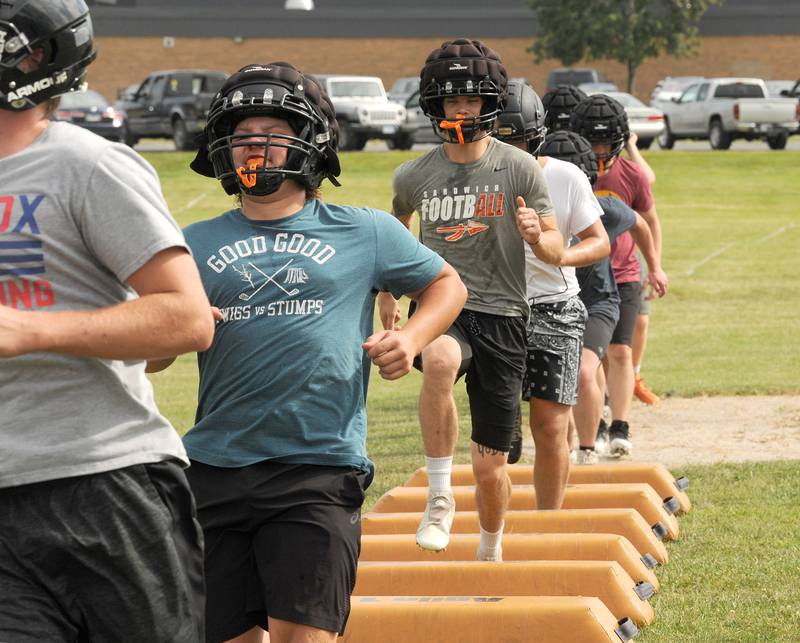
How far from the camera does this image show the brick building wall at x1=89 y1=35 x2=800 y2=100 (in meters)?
62.2

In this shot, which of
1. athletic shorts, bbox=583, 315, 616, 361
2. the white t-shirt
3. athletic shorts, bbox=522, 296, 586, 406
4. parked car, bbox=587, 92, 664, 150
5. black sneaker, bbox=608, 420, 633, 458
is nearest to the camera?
athletic shorts, bbox=522, 296, 586, 406

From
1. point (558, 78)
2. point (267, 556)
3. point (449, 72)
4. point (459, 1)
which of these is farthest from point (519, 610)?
point (459, 1)

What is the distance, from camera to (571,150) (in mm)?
8266

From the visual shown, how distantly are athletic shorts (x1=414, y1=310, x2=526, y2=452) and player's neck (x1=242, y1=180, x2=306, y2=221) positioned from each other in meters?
2.10

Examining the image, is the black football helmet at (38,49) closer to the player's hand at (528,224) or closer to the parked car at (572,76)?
the player's hand at (528,224)

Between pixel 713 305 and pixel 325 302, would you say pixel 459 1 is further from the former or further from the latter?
pixel 325 302

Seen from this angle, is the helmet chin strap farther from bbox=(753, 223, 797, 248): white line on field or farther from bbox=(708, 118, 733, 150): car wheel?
bbox=(708, 118, 733, 150): car wheel

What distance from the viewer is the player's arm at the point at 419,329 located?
390cm

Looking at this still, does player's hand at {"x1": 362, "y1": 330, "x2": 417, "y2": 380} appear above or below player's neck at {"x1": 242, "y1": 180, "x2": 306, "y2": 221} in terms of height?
below

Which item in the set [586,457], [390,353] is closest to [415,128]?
[586,457]

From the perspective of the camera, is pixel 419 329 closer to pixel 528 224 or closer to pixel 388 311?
pixel 388 311

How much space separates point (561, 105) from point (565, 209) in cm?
264

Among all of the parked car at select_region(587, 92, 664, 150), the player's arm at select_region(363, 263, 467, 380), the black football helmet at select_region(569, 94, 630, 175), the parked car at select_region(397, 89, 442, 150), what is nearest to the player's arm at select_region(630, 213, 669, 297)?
the black football helmet at select_region(569, 94, 630, 175)

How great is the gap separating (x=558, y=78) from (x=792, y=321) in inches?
1477
